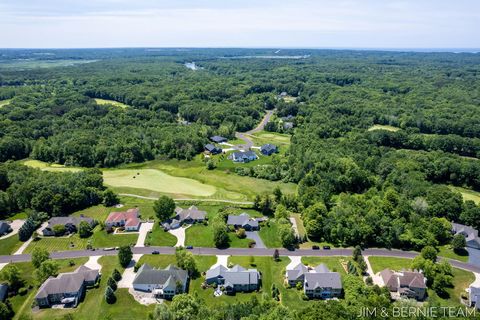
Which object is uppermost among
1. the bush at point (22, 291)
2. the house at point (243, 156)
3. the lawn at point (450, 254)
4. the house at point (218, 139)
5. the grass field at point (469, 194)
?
the house at point (218, 139)

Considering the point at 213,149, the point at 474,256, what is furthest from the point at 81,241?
the point at 474,256

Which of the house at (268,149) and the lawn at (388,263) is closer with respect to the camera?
the lawn at (388,263)

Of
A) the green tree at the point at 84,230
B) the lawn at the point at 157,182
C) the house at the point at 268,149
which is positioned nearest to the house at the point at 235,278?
the green tree at the point at 84,230

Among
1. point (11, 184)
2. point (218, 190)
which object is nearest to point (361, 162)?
point (218, 190)

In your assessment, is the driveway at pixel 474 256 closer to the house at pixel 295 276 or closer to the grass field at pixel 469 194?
the grass field at pixel 469 194

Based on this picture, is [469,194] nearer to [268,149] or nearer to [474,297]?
[474,297]

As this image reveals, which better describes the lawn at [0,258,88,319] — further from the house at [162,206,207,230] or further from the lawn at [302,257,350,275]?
the lawn at [302,257,350,275]
